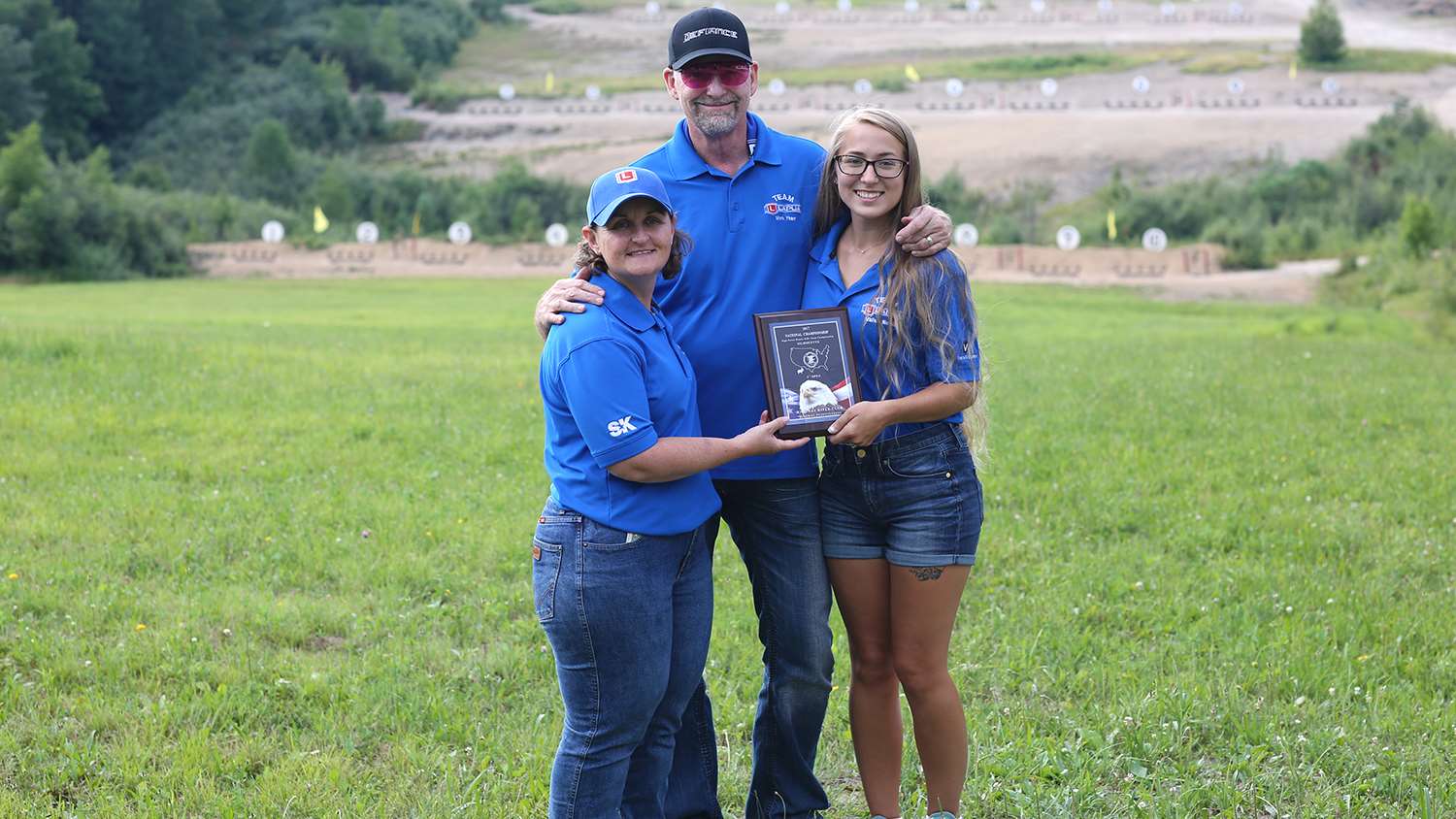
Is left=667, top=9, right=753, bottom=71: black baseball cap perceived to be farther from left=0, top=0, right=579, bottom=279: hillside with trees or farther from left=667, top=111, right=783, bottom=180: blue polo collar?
left=0, top=0, right=579, bottom=279: hillside with trees

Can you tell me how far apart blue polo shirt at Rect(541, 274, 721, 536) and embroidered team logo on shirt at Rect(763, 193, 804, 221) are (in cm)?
58

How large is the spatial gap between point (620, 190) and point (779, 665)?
157cm

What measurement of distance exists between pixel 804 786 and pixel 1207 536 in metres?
4.11

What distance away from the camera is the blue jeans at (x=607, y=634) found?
3.57 metres

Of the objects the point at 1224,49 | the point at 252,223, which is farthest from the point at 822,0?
the point at 252,223

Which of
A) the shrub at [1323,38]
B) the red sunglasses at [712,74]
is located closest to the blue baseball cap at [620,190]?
the red sunglasses at [712,74]

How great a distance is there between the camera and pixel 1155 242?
39281 millimetres

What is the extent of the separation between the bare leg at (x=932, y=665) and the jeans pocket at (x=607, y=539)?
0.90 m

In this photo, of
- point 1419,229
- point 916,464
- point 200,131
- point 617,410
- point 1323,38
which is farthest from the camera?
point 1323,38

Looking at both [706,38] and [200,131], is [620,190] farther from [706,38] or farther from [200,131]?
[200,131]

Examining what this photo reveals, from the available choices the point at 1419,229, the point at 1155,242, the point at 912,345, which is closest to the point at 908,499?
the point at 912,345

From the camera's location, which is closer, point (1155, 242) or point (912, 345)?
point (912, 345)

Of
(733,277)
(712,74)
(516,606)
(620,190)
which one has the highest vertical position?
(712,74)

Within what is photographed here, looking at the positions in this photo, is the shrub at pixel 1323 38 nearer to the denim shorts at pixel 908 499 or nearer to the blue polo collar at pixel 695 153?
the blue polo collar at pixel 695 153
